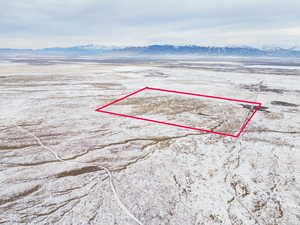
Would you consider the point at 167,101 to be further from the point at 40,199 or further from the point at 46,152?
the point at 40,199

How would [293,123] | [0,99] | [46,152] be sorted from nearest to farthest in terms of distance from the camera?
[46,152]
[293,123]
[0,99]

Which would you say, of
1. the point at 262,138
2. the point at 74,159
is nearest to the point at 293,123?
the point at 262,138

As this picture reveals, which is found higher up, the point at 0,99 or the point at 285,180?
the point at 0,99

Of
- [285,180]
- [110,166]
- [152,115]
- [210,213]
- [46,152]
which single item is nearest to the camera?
[210,213]

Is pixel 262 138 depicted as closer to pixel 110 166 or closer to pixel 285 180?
pixel 285 180

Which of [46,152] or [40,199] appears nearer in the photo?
[40,199]

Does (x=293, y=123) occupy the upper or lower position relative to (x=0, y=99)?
lower

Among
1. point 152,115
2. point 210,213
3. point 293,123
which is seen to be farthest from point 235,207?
point 293,123

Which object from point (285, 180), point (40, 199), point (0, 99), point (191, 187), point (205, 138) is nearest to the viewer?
point (40, 199)

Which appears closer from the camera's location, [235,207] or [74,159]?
[235,207]
